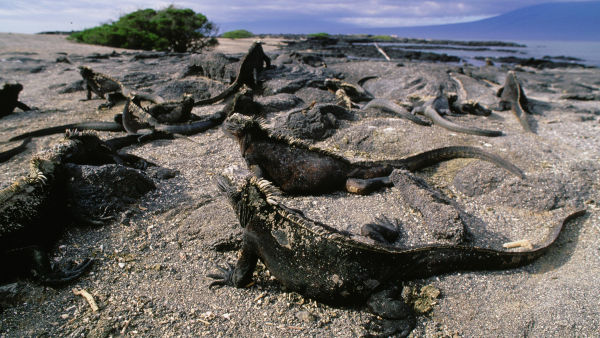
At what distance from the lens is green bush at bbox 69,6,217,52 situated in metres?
21.5

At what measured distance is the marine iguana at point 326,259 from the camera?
2.54 m

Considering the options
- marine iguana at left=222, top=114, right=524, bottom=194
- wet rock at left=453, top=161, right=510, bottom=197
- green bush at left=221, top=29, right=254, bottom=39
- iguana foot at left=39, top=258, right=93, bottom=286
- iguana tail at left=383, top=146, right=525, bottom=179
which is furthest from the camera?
green bush at left=221, top=29, right=254, bottom=39

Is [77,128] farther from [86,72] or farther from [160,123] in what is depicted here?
[86,72]

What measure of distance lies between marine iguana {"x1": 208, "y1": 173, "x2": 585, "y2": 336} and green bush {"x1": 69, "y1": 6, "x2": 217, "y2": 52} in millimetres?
21652

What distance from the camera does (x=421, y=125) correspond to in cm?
725

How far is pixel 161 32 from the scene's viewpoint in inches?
859

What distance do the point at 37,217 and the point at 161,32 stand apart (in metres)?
21.9

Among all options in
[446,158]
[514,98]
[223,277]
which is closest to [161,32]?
[514,98]

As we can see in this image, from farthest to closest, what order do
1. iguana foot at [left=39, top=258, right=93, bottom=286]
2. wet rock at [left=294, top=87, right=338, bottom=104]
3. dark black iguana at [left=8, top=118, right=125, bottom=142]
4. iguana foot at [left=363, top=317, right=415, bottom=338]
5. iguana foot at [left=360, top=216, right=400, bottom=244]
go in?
wet rock at [left=294, top=87, right=338, bottom=104] < dark black iguana at [left=8, top=118, right=125, bottom=142] < iguana foot at [left=360, top=216, right=400, bottom=244] < iguana foot at [left=39, top=258, right=93, bottom=286] < iguana foot at [left=363, top=317, right=415, bottom=338]

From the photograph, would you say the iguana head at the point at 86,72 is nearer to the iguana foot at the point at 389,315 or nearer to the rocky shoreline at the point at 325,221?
the rocky shoreline at the point at 325,221

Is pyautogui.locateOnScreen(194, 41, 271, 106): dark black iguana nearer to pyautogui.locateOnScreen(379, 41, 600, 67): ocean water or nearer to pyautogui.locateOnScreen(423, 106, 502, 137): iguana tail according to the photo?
pyautogui.locateOnScreen(423, 106, 502, 137): iguana tail

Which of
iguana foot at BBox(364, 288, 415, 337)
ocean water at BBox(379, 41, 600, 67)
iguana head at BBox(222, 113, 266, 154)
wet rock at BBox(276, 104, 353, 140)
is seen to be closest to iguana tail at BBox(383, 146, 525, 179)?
iguana head at BBox(222, 113, 266, 154)

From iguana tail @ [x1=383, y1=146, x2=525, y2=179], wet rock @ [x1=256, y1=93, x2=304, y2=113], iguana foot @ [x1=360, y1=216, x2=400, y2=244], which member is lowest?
iguana foot @ [x1=360, y1=216, x2=400, y2=244]

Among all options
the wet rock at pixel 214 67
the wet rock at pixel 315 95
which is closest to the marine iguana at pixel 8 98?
the wet rock at pixel 214 67
